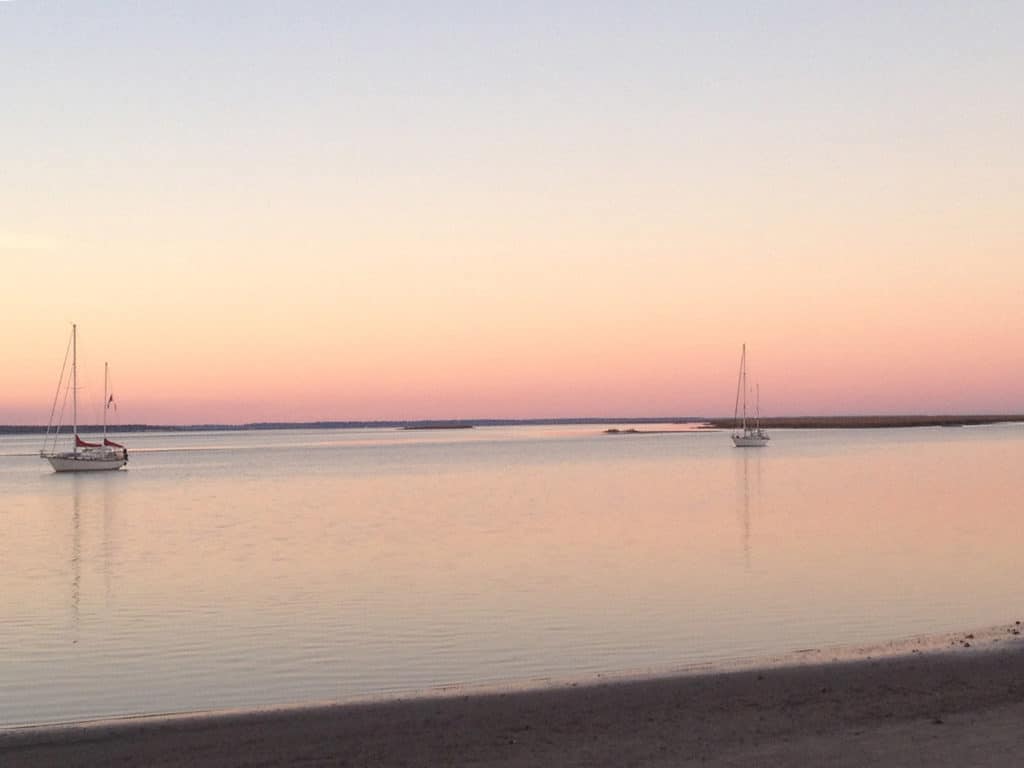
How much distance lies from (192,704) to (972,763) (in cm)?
886

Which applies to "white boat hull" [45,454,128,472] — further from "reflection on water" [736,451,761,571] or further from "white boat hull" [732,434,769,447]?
"white boat hull" [732,434,769,447]

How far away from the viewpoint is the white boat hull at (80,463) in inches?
3501

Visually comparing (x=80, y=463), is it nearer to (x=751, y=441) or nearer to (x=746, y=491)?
(x=746, y=491)

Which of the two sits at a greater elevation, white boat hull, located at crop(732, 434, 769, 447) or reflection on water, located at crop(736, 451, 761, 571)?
white boat hull, located at crop(732, 434, 769, 447)

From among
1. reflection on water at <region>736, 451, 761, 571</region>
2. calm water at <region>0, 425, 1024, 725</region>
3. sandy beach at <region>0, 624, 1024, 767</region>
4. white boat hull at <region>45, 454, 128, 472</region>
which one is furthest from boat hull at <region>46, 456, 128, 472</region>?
sandy beach at <region>0, 624, 1024, 767</region>

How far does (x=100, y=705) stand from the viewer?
45.2 ft

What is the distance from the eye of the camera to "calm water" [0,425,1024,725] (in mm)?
15891

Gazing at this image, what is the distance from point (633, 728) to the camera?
1102cm

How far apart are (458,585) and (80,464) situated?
72.6 meters

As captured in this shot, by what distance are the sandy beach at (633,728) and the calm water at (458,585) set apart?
2.12 m

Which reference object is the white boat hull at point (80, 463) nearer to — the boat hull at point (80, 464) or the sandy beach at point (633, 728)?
the boat hull at point (80, 464)

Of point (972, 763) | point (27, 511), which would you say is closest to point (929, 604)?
point (972, 763)

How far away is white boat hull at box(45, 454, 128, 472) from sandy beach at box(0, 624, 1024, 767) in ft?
270

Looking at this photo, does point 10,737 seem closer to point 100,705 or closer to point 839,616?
point 100,705
